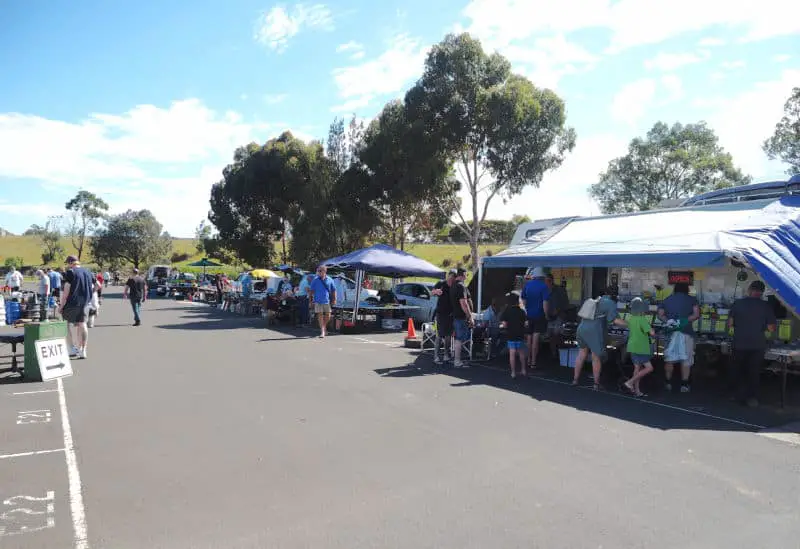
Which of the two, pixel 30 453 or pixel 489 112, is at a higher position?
pixel 489 112

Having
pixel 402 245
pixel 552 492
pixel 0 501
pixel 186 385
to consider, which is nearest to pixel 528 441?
pixel 552 492

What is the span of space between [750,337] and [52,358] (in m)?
10.6

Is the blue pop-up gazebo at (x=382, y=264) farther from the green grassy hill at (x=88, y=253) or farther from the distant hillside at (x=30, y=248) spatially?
the distant hillside at (x=30, y=248)

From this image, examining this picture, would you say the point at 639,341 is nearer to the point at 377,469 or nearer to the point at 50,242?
the point at 377,469

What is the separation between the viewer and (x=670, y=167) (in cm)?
4388

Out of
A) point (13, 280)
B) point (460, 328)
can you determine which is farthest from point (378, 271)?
point (13, 280)

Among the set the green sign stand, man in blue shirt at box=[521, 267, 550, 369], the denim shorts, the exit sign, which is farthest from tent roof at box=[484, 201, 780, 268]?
the green sign stand

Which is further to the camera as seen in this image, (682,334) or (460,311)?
(460,311)

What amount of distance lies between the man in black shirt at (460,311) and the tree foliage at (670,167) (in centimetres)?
3757

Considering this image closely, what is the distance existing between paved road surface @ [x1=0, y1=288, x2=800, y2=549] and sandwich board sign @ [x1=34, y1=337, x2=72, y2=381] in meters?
0.28

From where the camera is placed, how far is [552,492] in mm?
4605

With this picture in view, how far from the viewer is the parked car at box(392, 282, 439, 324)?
18703mm

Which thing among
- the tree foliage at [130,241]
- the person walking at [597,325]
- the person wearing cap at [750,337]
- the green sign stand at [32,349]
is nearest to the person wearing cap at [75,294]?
the green sign stand at [32,349]

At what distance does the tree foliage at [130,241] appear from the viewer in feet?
229
